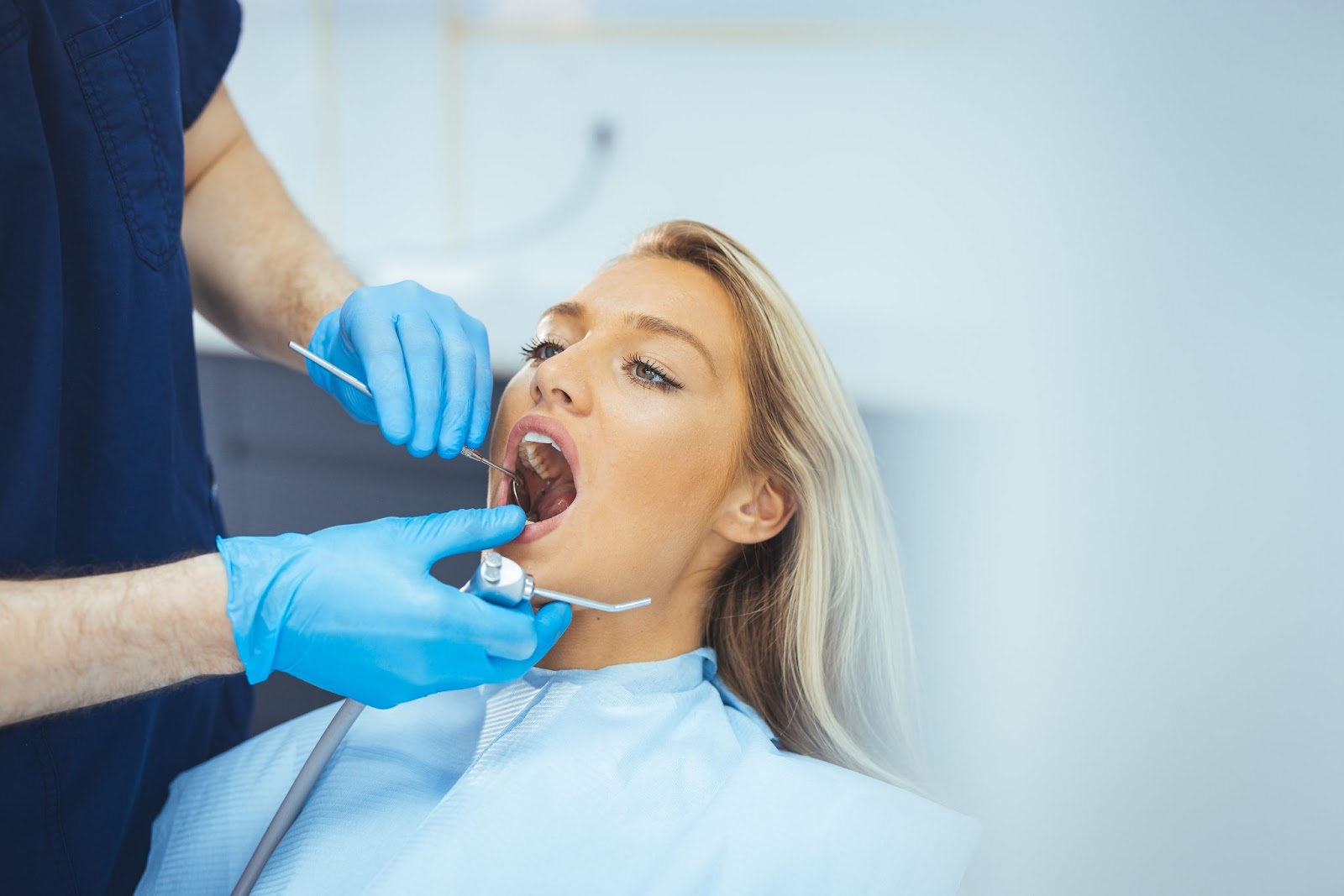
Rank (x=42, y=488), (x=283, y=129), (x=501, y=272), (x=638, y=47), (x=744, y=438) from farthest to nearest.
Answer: (x=283, y=129) < (x=501, y=272) < (x=638, y=47) < (x=744, y=438) < (x=42, y=488)

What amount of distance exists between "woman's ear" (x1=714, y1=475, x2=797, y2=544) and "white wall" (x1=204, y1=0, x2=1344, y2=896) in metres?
0.35

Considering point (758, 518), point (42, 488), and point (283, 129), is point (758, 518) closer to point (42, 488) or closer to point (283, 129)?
point (42, 488)

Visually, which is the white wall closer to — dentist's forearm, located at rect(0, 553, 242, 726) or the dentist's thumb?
the dentist's thumb

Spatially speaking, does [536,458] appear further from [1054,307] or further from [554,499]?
[1054,307]

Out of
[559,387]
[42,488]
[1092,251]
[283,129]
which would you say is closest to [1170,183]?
[1092,251]

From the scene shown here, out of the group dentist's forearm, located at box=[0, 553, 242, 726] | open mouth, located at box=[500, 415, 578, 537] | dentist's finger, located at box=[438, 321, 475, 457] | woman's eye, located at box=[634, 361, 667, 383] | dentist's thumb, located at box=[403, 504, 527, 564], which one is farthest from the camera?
open mouth, located at box=[500, 415, 578, 537]

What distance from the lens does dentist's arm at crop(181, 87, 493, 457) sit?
1146 millimetres

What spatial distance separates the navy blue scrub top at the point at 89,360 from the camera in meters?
1.07

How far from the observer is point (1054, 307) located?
1612 mm

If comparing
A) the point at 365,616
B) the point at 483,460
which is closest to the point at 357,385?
the point at 483,460

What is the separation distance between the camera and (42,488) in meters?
1.09

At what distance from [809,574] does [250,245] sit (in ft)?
2.74

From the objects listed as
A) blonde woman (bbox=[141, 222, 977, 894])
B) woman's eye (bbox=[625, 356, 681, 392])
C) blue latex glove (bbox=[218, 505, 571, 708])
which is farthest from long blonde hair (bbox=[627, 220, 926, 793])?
blue latex glove (bbox=[218, 505, 571, 708])

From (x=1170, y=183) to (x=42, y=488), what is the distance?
133 cm
